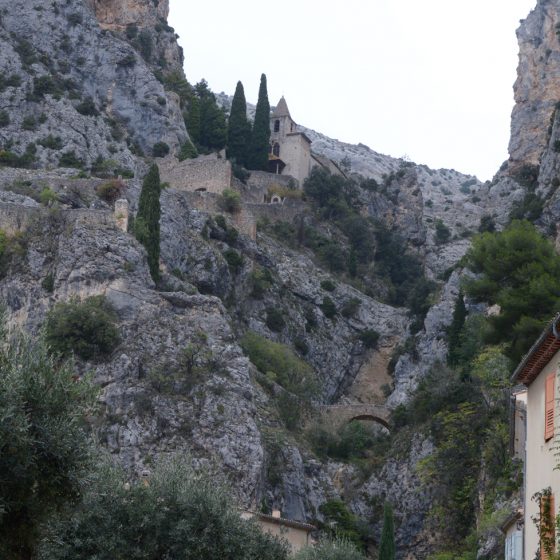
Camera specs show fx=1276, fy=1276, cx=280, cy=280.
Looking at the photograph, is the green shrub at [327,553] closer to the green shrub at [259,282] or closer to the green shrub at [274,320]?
the green shrub at [274,320]

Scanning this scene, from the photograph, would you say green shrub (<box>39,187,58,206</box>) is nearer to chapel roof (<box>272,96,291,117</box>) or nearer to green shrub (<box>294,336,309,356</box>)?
green shrub (<box>294,336,309,356</box>)

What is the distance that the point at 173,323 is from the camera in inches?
2188

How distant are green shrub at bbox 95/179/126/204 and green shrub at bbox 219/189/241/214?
10.5 m

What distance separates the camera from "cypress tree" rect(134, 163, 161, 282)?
60.7m

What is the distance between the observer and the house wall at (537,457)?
Result: 2142 centimetres

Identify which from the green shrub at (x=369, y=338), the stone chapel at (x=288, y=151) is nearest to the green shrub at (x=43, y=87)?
the stone chapel at (x=288, y=151)

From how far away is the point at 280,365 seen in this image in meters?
64.8

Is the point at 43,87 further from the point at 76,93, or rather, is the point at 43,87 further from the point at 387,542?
the point at 387,542

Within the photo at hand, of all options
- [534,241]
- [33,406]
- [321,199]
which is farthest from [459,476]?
[321,199]

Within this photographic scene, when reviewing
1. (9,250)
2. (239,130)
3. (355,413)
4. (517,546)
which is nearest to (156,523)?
(517,546)

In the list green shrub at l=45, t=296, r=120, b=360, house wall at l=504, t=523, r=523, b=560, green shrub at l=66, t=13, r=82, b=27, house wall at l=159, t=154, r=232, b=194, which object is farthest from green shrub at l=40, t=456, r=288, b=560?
green shrub at l=66, t=13, r=82, b=27

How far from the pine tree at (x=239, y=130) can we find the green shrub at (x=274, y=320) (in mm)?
19675

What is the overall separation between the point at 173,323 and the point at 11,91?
3211 centimetres

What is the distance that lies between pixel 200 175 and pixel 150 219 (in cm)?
1690
